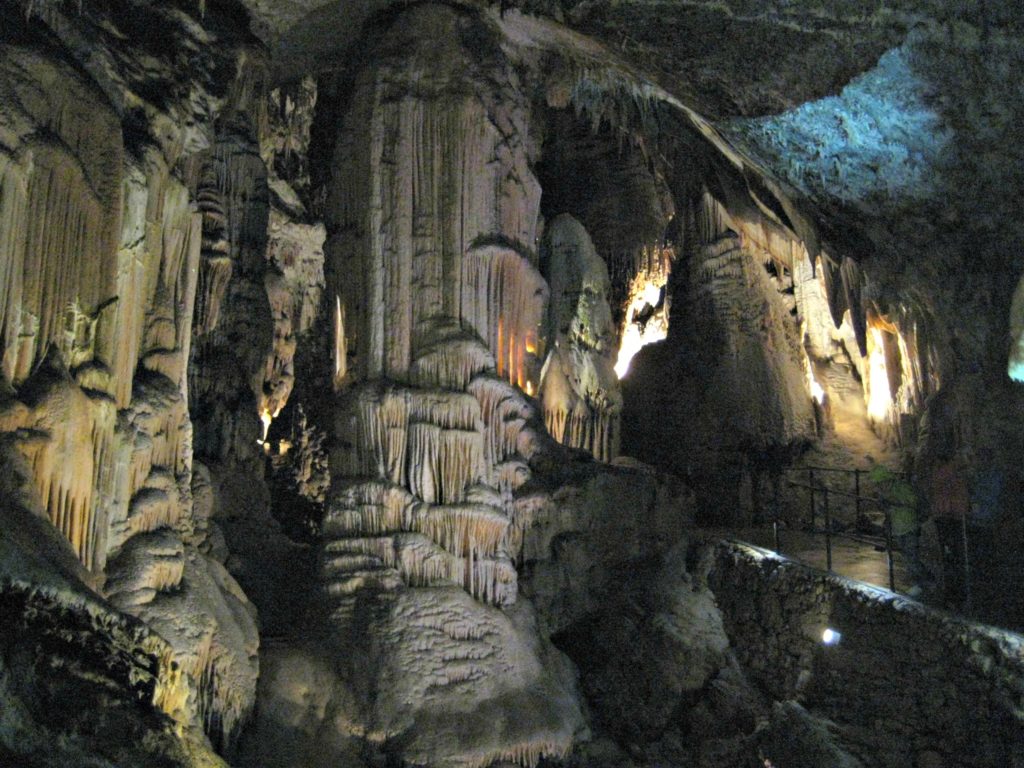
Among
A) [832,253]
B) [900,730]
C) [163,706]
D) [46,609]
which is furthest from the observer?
[832,253]

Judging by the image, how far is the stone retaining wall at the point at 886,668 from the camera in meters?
5.52

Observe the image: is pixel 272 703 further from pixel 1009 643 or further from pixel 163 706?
pixel 1009 643

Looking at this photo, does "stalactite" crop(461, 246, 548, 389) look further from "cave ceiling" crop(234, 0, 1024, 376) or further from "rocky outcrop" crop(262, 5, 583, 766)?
"cave ceiling" crop(234, 0, 1024, 376)

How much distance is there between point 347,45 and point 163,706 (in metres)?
7.92

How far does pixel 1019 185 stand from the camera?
6.96 meters

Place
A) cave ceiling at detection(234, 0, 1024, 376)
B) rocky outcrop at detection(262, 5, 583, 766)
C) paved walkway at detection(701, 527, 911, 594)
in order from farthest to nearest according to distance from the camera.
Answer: paved walkway at detection(701, 527, 911, 594) < rocky outcrop at detection(262, 5, 583, 766) < cave ceiling at detection(234, 0, 1024, 376)

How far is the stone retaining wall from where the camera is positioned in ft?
18.1

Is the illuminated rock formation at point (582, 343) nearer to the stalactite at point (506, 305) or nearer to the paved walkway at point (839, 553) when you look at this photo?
the paved walkway at point (839, 553)

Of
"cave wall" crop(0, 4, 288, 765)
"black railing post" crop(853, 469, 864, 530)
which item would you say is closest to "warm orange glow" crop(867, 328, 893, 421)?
"black railing post" crop(853, 469, 864, 530)

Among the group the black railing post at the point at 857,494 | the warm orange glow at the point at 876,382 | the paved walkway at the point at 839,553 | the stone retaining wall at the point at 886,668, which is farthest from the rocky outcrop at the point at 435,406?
the warm orange glow at the point at 876,382

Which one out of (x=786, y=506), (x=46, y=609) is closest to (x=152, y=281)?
(x=46, y=609)

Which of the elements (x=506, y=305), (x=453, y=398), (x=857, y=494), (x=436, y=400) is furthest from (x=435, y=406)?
(x=857, y=494)

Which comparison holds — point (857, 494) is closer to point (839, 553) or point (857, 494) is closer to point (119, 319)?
point (839, 553)

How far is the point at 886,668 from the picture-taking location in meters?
6.48
